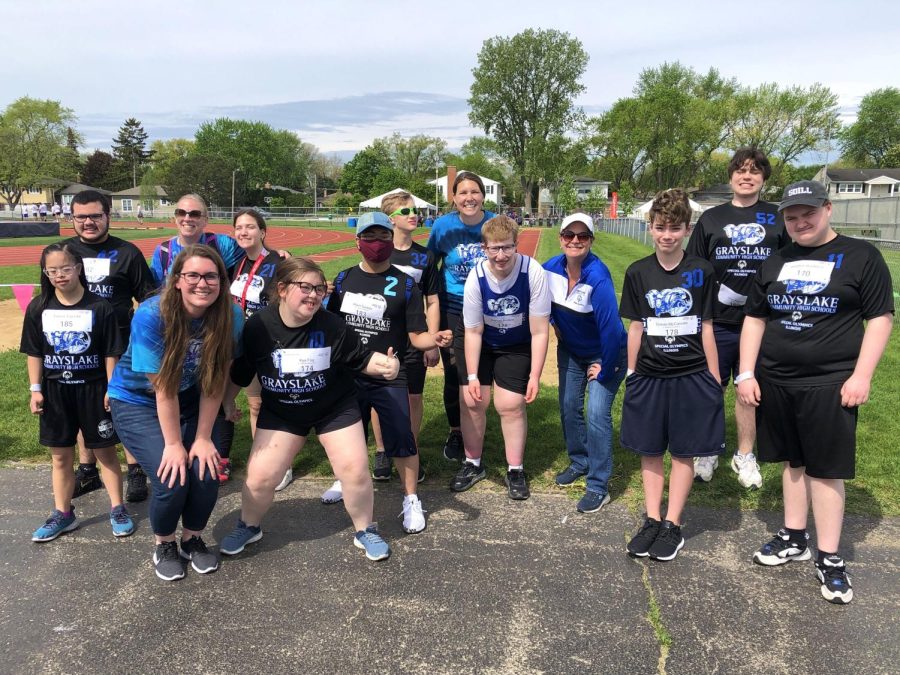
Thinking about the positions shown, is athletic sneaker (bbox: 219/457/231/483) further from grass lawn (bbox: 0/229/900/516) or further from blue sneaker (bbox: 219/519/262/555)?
blue sneaker (bbox: 219/519/262/555)

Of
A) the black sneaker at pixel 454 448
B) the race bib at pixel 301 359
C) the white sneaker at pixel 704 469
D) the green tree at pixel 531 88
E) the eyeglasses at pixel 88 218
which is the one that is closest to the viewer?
the race bib at pixel 301 359

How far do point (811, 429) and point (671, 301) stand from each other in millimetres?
966

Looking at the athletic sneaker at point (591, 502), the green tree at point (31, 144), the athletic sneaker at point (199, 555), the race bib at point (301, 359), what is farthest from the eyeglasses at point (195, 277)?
the green tree at point (31, 144)

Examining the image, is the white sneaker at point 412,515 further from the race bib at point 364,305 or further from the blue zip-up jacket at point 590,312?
the blue zip-up jacket at point 590,312

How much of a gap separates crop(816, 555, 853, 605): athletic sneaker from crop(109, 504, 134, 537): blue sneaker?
3.98 metres

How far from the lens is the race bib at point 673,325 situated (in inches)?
135

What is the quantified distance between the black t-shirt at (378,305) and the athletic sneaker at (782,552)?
92.3 inches

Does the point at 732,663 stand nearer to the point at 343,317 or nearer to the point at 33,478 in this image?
the point at 343,317

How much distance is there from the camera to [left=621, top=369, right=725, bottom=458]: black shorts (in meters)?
3.45

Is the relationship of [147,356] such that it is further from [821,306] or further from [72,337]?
[821,306]

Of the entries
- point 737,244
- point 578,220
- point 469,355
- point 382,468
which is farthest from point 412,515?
point 737,244

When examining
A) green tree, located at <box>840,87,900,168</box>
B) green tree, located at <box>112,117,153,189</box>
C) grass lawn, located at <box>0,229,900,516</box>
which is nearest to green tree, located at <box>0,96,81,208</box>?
green tree, located at <box>112,117,153,189</box>

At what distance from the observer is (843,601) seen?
119 inches

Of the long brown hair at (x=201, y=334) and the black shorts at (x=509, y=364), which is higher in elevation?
the long brown hair at (x=201, y=334)
